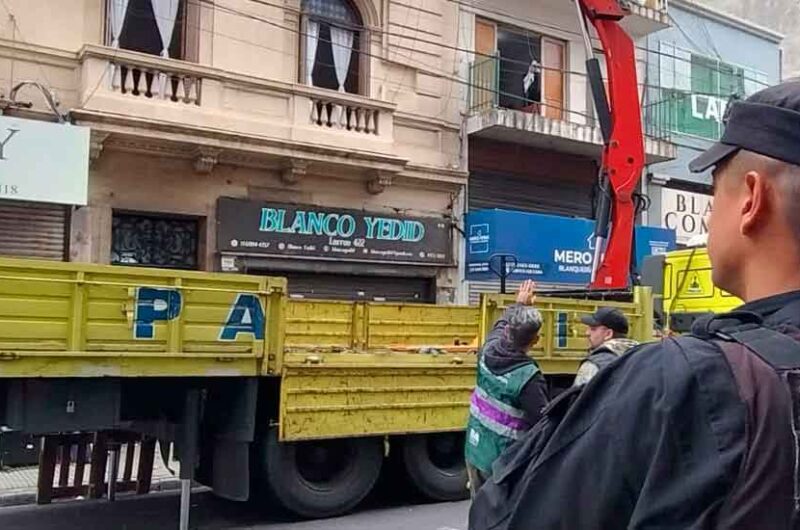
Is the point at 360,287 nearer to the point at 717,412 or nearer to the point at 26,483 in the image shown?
the point at 26,483

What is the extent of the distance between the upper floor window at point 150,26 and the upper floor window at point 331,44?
2.02 meters

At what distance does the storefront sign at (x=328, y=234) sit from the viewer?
1305cm

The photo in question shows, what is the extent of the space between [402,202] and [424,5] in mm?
3553

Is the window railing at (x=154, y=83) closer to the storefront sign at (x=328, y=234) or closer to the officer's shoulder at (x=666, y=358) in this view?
the storefront sign at (x=328, y=234)

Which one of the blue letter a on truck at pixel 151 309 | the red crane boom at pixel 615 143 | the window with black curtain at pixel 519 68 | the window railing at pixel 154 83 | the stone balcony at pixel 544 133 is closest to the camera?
the blue letter a on truck at pixel 151 309

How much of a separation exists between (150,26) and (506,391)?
9570 millimetres

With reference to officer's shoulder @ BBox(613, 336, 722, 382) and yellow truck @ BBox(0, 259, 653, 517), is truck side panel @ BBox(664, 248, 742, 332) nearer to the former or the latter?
yellow truck @ BBox(0, 259, 653, 517)

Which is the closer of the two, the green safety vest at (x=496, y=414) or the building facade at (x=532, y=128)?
the green safety vest at (x=496, y=414)

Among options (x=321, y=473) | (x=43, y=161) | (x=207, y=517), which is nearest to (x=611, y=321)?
(x=321, y=473)

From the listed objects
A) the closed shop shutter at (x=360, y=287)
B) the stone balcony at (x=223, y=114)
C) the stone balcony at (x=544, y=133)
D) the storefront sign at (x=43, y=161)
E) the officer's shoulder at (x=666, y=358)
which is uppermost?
the stone balcony at (x=544, y=133)

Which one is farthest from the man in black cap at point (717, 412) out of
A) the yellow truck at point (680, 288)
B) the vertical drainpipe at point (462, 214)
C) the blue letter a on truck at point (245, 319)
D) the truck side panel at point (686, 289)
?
the vertical drainpipe at point (462, 214)

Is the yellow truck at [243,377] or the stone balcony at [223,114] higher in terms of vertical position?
the stone balcony at [223,114]

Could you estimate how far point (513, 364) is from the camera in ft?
17.4

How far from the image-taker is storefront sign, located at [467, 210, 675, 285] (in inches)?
595
